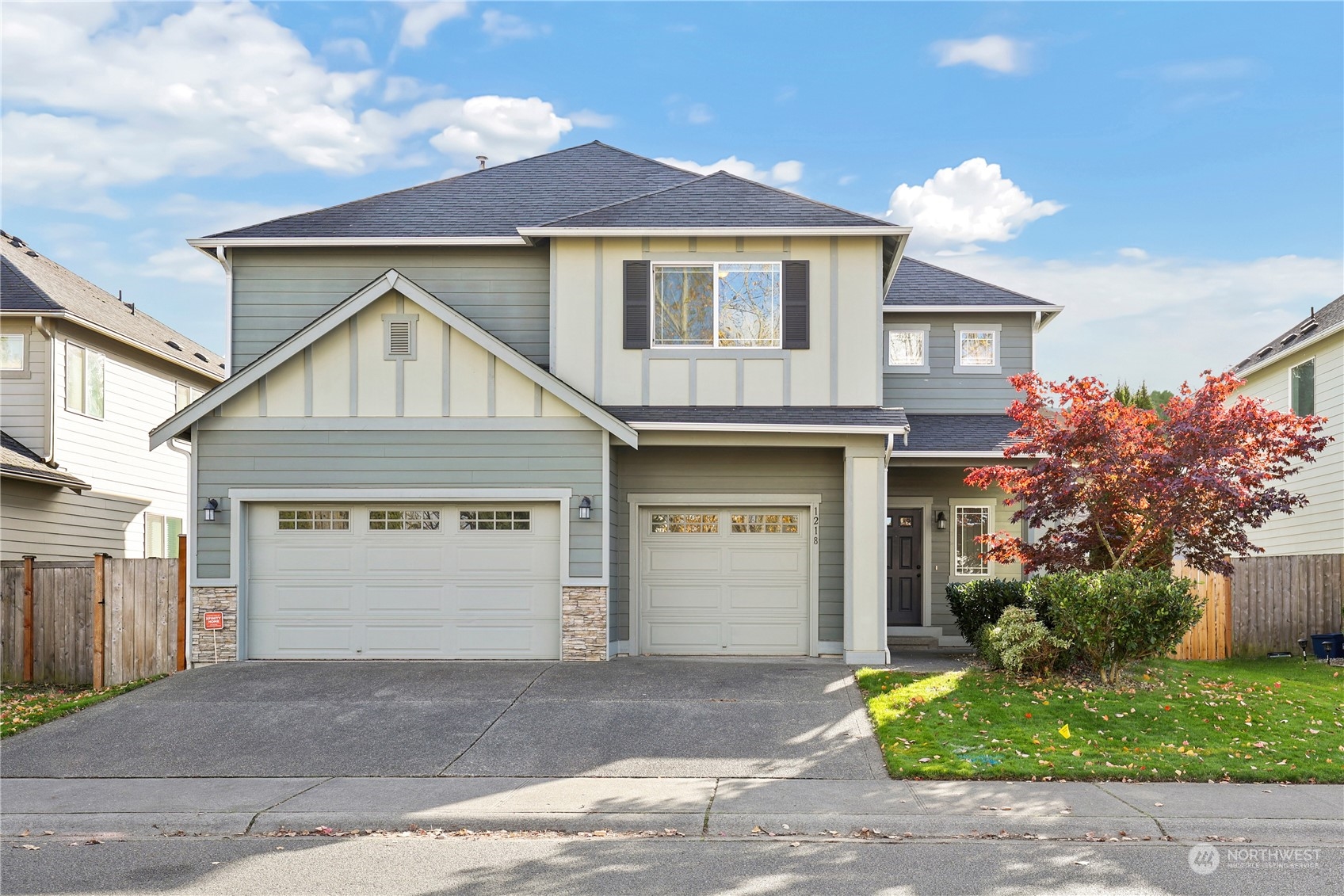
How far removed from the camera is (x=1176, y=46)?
55.7 ft

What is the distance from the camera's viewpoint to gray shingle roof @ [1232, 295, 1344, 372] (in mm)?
19375

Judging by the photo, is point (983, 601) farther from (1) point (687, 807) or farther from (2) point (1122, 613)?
(1) point (687, 807)

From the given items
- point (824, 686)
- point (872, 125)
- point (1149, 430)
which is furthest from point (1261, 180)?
point (824, 686)

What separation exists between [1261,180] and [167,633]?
21954 mm

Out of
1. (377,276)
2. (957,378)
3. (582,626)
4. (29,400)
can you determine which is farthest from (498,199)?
(957,378)

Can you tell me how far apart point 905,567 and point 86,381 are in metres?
14.5

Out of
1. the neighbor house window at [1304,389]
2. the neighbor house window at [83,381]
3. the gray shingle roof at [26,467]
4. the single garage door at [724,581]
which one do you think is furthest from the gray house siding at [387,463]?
the neighbor house window at [1304,389]

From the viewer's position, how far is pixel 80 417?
18.1m

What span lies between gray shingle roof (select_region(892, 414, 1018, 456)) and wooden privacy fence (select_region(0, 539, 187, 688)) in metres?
10.4

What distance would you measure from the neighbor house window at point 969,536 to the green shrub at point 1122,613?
6.26m

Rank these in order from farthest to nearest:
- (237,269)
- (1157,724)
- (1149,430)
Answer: (237,269) → (1149,430) → (1157,724)

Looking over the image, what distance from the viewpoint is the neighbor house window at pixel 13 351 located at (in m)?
17.2

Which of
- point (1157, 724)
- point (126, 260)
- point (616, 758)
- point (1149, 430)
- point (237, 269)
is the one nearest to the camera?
point (616, 758)

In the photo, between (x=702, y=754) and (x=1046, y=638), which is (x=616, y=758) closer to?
(x=702, y=754)
